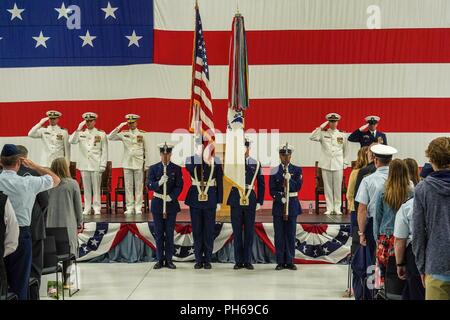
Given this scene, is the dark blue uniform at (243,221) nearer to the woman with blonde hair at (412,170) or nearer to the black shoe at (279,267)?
the black shoe at (279,267)

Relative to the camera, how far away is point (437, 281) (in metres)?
3.79

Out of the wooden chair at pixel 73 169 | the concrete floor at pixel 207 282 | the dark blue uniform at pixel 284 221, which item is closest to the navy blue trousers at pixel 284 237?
the dark blue uniform at pixel 284 221

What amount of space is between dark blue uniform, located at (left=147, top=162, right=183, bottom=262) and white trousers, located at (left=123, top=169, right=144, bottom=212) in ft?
6.62

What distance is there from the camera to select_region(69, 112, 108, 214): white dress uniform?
11422mm

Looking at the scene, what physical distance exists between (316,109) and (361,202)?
6682 mm

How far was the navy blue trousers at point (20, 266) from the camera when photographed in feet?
16.7

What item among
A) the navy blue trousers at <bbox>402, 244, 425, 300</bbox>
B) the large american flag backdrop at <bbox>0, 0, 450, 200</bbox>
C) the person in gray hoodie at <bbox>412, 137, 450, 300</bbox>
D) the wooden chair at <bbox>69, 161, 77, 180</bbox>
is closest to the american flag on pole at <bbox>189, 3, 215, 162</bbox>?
the wooden chair at <bbox>69, 161, 77, 180</bbox>

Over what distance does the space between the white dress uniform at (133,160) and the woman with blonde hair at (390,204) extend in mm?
6336

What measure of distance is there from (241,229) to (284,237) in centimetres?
52

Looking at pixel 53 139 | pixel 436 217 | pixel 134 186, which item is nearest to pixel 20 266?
pixel 436 217

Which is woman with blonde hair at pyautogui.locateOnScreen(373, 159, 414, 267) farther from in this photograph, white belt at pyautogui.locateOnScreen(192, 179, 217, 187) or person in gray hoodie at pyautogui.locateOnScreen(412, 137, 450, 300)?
white belt at pyautogui.locateOnScreen(192, 179, 217, 187)

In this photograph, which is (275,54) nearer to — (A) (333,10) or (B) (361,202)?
(A) (333,10)

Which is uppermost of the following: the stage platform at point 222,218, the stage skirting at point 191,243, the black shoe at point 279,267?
the stage platform at point 222,218
